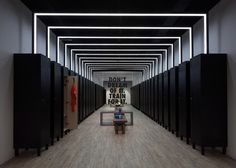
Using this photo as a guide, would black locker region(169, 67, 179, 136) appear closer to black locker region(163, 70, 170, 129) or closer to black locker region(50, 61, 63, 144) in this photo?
black locker region(163, 70, 170, 129)

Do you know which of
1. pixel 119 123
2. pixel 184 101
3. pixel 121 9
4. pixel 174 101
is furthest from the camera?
pixel 119 123

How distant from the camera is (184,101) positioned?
827 cm

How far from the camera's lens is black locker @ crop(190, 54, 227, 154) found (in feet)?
21.9

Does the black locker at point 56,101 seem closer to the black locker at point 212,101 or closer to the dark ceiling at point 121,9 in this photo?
the dark ceiling at point 121,9

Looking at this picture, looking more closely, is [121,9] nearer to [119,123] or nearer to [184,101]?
[184,101]

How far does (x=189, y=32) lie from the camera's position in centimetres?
942

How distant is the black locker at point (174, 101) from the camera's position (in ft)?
30.9

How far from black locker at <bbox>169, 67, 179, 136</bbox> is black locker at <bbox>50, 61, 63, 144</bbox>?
145 inches

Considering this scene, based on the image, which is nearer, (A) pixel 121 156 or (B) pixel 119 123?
(A) pixel 121 156

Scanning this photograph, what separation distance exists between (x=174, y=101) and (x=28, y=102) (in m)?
4.95

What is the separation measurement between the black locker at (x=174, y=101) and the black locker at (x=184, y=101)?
2.21 ft

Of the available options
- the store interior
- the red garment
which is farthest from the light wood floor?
the red garment

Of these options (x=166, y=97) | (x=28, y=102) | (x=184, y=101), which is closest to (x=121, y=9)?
(x=184, y=101)

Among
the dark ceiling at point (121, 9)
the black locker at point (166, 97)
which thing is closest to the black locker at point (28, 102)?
the dark ceiling at point (121, 9)
